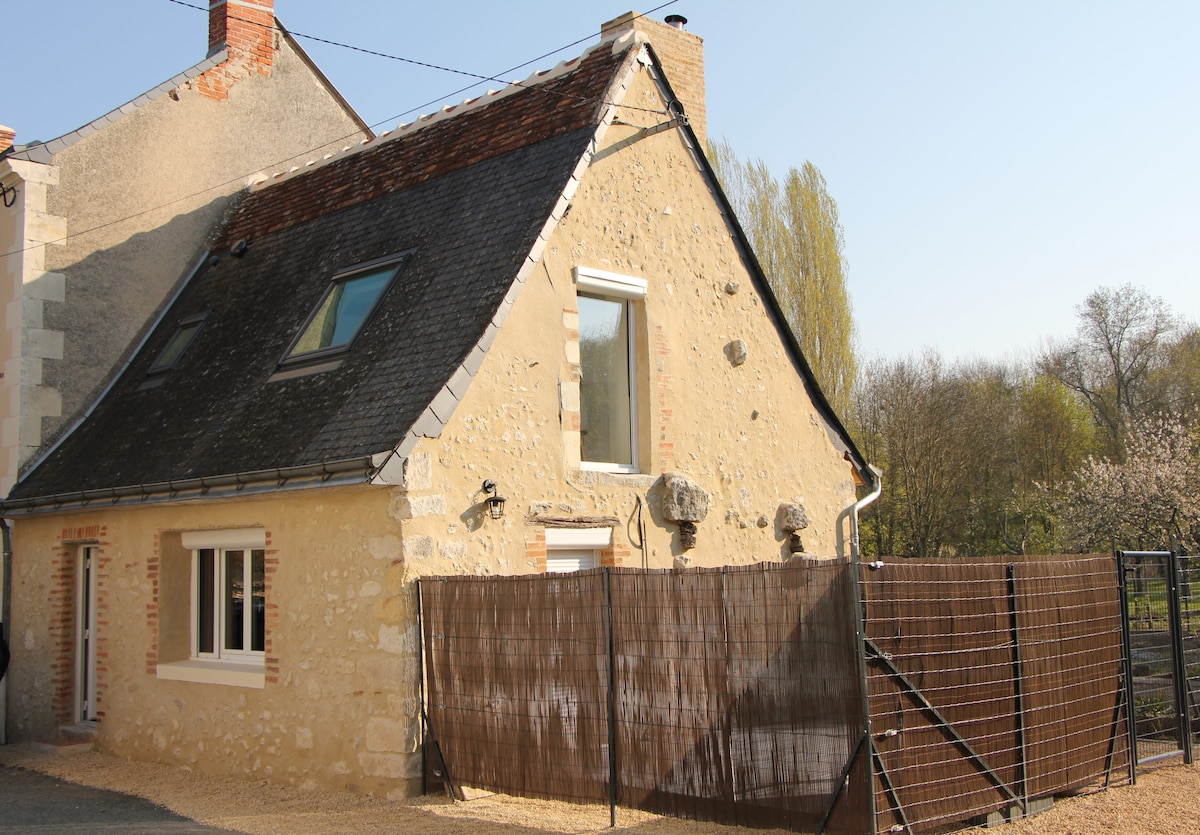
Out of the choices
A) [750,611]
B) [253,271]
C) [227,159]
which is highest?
[227,159]

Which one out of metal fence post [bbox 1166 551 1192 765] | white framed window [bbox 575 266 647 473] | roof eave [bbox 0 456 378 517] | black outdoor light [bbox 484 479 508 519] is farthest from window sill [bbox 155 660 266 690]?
metal fence post [bbox 1166 551 1192 765]

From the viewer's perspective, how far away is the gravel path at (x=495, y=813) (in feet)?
21.9

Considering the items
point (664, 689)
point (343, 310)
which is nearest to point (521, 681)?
point (664, 689)

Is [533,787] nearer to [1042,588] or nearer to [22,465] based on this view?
[1042,588]

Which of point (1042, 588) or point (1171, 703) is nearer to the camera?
point (1042, 588)

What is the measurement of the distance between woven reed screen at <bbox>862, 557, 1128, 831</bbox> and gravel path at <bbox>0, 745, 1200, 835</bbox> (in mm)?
278

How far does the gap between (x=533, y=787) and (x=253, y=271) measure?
7278 mm

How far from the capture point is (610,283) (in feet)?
31.6

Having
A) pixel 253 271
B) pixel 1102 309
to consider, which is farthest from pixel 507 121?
pixel 1102 309

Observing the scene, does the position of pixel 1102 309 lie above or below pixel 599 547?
above

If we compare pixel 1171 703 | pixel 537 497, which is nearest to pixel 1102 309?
pixel 1171 703

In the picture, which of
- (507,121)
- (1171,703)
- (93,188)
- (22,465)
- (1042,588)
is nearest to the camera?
(1042,588)

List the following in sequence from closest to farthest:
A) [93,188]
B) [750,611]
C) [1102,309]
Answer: [750,611]
[93,188]
[1102,309]

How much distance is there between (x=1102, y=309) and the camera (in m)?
36.2
